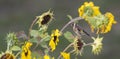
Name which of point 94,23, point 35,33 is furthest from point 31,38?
point 94,23

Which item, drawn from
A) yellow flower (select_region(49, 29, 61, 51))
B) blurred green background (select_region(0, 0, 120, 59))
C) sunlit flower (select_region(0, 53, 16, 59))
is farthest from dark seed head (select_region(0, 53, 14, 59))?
blurred green background (select_region(0, 0, 120, 59))

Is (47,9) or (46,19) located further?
(47,9)

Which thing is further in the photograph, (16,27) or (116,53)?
(16,27)

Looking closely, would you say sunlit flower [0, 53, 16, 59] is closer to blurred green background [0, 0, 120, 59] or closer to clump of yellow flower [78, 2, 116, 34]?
clump of yellow flower [78, 2, 116, 34]

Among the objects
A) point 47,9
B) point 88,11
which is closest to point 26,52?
point 88,11

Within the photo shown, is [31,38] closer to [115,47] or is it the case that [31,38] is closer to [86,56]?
[86,56]

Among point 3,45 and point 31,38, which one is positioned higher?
point 3,45

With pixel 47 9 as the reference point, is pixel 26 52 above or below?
below

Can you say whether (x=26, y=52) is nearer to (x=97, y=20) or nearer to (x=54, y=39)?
(x=54, y=39)

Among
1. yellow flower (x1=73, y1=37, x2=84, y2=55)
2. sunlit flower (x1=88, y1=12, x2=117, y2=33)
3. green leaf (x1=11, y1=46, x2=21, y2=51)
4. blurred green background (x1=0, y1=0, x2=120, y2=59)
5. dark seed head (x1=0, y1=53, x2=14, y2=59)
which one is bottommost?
dark seed head (x1=0, y1=53, x2=14, y2=59)
